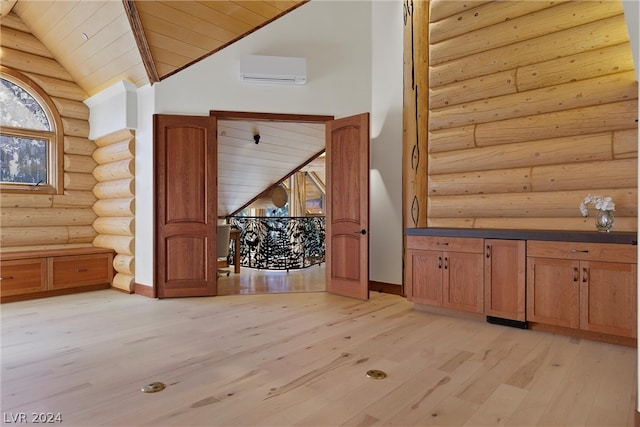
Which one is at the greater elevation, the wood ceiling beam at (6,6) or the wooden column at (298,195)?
the wood ceiling beam at (6,6)

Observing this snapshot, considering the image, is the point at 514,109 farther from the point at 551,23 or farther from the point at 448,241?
the point at 448,241

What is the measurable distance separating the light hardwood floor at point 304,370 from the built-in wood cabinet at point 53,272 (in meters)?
0.73

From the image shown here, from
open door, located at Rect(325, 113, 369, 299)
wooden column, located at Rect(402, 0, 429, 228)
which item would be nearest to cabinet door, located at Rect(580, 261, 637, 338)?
wooden column, located at Rect(402, 0, 429, 228)

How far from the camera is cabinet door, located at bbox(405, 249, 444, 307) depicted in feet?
13.5

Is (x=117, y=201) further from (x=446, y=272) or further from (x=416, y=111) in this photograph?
(x=446, y=272)

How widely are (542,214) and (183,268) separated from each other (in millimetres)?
3964

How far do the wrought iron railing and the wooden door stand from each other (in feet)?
7.89

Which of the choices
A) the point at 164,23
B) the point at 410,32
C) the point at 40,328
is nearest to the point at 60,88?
the point at 164,23

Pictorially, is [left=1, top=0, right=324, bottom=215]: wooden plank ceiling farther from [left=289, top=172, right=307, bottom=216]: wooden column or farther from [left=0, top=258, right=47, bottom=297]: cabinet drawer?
[left=289, top=172, right=307, bottom=216]: wooden column

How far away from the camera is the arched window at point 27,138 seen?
5.22 meters

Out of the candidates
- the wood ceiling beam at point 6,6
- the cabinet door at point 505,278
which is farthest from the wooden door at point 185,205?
the cabinet door at point 505,278

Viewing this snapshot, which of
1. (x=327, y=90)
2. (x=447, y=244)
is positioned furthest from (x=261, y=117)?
(x=447, y=244)

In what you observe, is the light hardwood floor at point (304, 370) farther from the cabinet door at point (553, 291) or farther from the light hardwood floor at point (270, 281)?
the light hardwood floor at point (270, 281)

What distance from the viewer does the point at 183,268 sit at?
4977mm
